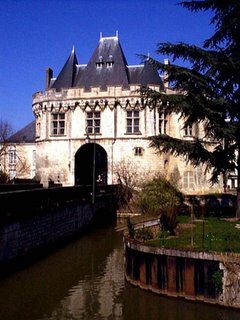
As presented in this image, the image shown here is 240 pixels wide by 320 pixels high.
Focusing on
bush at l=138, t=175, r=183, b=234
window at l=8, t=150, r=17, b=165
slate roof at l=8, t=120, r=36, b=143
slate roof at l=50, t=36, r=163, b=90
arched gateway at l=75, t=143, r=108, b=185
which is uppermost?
slate roof at l=50, t=36, r=163, b=90

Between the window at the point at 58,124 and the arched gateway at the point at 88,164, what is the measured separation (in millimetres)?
2125

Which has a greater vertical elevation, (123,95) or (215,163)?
(123,95)

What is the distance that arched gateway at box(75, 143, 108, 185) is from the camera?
31469mm

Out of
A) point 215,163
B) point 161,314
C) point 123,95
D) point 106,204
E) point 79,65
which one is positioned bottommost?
point 161,314

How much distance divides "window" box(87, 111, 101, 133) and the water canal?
622 inches

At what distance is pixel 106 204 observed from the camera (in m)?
25.9

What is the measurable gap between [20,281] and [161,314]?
16.0ft

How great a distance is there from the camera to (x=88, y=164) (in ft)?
109

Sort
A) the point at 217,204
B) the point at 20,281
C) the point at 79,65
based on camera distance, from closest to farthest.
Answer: the point at 20,281 → the point at 217,204 → the point at 79,65

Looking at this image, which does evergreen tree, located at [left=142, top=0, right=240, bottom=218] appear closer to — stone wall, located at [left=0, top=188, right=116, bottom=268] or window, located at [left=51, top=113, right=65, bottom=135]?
stone wall, located at [left=0, top=188, right=116, bottom=268]

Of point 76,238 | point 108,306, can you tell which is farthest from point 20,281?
point 76,238

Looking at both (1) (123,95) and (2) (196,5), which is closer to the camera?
(2) (196,5)

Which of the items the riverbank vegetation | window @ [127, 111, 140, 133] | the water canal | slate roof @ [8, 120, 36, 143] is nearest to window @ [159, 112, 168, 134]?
window @ [127, 111, 140, 133]

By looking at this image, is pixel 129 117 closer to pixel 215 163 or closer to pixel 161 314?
pixel 215 163
